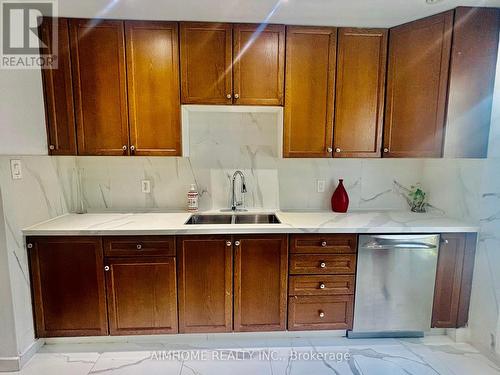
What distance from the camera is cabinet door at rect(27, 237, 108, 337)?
2.00 m

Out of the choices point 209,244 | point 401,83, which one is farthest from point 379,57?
point 209,244

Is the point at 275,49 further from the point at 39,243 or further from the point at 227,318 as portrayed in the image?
the point at 39,243

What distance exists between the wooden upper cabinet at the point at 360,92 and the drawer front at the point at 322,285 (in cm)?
96

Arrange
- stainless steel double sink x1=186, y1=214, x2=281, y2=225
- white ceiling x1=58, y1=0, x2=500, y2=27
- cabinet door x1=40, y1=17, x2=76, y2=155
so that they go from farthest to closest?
1. stainless steel double sink x1=186, y1=214, x2=281, y2=225
2. cabinet door x1=40, y1=17, x2=76, y2=155
3. white ceiling x1=58, y1=0, x2=500, y2=27

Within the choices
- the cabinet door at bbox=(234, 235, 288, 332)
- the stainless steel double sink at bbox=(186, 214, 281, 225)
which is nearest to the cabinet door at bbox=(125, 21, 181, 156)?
the stainless steel double sink at bbox=(186, 214, 281, 225)

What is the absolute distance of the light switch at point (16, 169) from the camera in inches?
73.2

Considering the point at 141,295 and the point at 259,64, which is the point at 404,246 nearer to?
the point at 259,64

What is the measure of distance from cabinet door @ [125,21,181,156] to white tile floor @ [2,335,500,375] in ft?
4.90

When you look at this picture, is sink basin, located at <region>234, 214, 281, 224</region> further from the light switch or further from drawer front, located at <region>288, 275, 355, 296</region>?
the light switch

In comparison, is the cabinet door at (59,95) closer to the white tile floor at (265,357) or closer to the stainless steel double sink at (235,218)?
the stainless steel double sink at (235,218)

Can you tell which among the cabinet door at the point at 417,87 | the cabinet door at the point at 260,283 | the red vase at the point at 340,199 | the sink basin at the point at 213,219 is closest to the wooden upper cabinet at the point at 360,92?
the cabinet door at the point at 417,87

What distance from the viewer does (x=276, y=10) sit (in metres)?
1.93

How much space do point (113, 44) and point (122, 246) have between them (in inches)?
57.8

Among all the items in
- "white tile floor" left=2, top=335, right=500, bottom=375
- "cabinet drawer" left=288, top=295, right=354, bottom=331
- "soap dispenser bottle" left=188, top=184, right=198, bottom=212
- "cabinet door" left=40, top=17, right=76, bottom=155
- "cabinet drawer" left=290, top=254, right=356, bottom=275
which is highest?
"cabinet door" left=40, top=17, right=76, bottom=155
